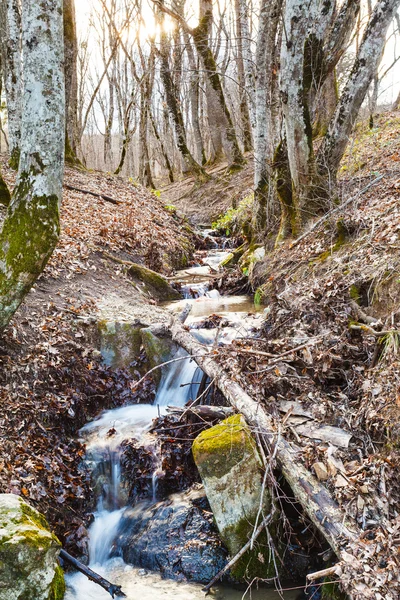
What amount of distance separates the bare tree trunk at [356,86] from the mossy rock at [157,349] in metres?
4.14

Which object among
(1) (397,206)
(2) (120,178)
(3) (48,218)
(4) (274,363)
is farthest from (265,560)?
(2) (120,178)

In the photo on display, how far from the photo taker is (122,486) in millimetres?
5523

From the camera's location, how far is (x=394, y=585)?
298cm

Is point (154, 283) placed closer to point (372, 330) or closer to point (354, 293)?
point (354, 293)

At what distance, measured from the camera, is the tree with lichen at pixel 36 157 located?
5.07 metres

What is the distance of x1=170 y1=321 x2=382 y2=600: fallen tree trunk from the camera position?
3154 millimetres

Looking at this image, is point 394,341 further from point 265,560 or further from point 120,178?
point 120,178

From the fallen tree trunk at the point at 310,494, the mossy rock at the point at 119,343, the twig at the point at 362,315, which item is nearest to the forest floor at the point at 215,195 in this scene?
the mossy rock at the point at 119,343

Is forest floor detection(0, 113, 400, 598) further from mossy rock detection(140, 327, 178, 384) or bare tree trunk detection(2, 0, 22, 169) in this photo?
bare tree trunk detection(2, 0, 22, 169)

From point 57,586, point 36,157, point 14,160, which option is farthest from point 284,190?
point 14,160

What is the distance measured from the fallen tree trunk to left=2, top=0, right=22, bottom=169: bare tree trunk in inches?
431

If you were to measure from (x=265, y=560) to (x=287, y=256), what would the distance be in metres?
5.49

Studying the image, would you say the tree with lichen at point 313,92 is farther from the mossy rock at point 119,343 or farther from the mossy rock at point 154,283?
the mossy rock at point 119,343

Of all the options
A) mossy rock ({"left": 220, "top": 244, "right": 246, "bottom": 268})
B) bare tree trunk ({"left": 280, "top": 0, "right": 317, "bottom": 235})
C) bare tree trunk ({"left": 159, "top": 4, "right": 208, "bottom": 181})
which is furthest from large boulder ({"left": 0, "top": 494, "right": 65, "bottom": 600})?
bare tree trunk ({"left": 159, "top": 4, "right": 208, "bottom": 181})
